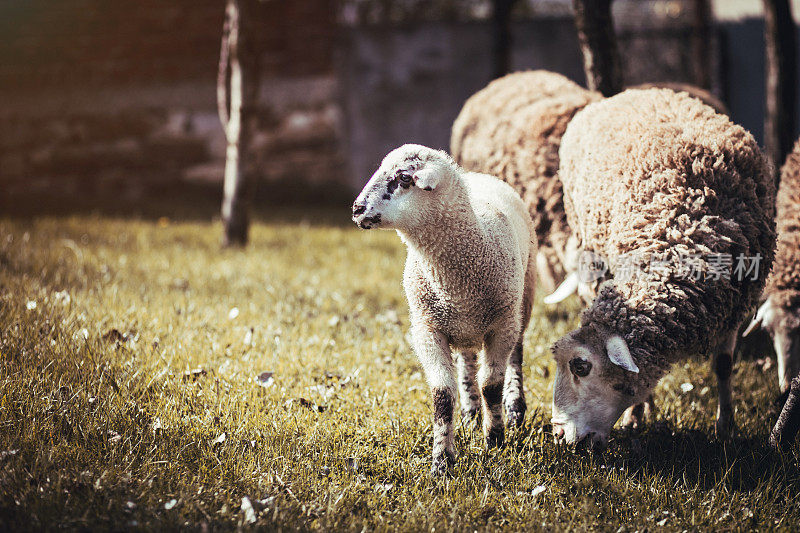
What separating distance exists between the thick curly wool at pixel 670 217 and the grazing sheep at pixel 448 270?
0.53m

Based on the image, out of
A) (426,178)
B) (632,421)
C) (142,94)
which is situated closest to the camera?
(426,178)

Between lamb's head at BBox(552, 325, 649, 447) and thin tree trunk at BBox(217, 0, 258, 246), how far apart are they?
13.8 feet

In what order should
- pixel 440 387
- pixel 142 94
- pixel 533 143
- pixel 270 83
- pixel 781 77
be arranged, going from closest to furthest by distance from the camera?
1. pixel 440 387
2. pixel 533 143
3. pixel 781 77
4. pixel 142 94
5. pixel 270 83

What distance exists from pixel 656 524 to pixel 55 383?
2650mm

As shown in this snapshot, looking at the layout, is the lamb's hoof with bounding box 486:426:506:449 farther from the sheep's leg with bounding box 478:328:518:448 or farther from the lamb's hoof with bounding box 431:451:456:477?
the lamb's hoof with bounding box 431:451:456:477

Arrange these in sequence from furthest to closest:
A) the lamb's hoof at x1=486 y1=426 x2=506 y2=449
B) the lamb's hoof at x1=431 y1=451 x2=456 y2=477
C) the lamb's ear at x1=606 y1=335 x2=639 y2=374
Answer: the lamb's hoof at x1=486 y1=426 x2=506 y2=449 → the lamb's ear at x1=606 y1=335 x2=639 y2=374 → the lamb's hoof at x1=431 y1=451 x2=456 y2=477

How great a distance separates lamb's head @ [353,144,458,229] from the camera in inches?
106

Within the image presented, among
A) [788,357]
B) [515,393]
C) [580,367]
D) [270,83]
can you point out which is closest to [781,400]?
[788,357]

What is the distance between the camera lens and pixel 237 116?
21.6 feet

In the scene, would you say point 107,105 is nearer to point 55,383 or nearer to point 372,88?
point 372,88

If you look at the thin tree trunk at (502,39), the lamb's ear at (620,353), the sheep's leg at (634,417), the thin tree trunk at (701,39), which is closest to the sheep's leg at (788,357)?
the sheep's leg at (634,417)

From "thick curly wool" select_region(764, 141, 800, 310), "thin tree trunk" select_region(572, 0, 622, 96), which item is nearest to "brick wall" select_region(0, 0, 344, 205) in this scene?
"thin tree trunk" select_region(572, 0, 622, 96)

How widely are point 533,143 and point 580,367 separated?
1970 mm

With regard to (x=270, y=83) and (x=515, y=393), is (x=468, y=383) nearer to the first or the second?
(x=515, y=393)
